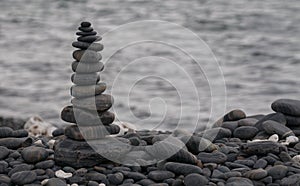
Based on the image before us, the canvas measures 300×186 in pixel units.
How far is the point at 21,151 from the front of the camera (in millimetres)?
5082

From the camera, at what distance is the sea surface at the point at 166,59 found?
1061 centimetres

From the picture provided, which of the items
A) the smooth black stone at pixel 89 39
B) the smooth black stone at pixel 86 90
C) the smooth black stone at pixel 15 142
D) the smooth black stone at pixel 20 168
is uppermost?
the smooth black stone at pixel 89 39

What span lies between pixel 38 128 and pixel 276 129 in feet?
12.9

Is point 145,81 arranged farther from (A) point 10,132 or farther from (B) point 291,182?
(B) point 291,182

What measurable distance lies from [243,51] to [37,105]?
16.1 ft

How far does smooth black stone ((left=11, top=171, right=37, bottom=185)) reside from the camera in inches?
181

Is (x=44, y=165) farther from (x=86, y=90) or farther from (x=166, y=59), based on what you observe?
(x=166, y=59)

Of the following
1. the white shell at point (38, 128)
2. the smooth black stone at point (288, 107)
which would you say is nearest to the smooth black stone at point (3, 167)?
the smooth black stone at point (288, 107)

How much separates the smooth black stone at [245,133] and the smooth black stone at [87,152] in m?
1.21

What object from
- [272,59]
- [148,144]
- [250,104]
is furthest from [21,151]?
[272,59]

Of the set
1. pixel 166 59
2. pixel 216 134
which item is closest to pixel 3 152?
pixel 216 134

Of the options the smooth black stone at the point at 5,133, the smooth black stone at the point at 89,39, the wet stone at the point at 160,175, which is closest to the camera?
the wet stone at the point at 160,175

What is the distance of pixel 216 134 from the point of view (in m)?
5.63

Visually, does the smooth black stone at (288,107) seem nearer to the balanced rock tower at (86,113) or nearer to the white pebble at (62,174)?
the balanced rock tower at (86,113)
